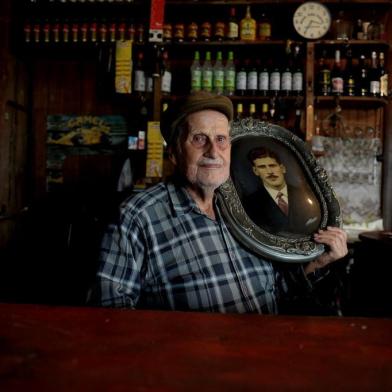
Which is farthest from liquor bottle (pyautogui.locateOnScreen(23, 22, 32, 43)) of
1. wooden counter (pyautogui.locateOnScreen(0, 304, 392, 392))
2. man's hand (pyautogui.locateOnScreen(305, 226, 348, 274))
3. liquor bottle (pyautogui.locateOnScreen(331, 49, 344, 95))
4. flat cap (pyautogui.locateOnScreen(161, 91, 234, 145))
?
wooden counter (pyautogui.locateOnScreen(0, 304, 392, 392))

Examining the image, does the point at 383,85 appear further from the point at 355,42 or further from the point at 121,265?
the point at 121,265

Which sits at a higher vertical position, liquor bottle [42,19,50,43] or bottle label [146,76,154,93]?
liquor bottle [42,19,50,43]

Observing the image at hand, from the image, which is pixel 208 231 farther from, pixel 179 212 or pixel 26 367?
pixel 26 367

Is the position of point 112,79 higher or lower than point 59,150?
higher

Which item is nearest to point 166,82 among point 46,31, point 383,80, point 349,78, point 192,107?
point 46,31

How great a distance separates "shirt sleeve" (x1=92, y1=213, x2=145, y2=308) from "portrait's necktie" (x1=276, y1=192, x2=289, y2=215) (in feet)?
1.70

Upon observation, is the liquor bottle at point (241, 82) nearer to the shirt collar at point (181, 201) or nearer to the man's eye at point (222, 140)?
the man's eye at point (222, 140)

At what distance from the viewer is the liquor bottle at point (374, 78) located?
350 cm

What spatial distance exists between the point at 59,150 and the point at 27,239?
86 cm

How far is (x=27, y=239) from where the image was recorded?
3844mm

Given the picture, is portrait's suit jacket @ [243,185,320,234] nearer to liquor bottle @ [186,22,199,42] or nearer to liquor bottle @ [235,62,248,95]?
liquor bottle @ [235,62,248,95]

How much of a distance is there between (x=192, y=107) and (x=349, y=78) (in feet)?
8.51

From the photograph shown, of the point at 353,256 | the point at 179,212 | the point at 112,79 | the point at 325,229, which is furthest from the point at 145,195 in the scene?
the point at 112,79

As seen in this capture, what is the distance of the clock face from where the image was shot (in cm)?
348
